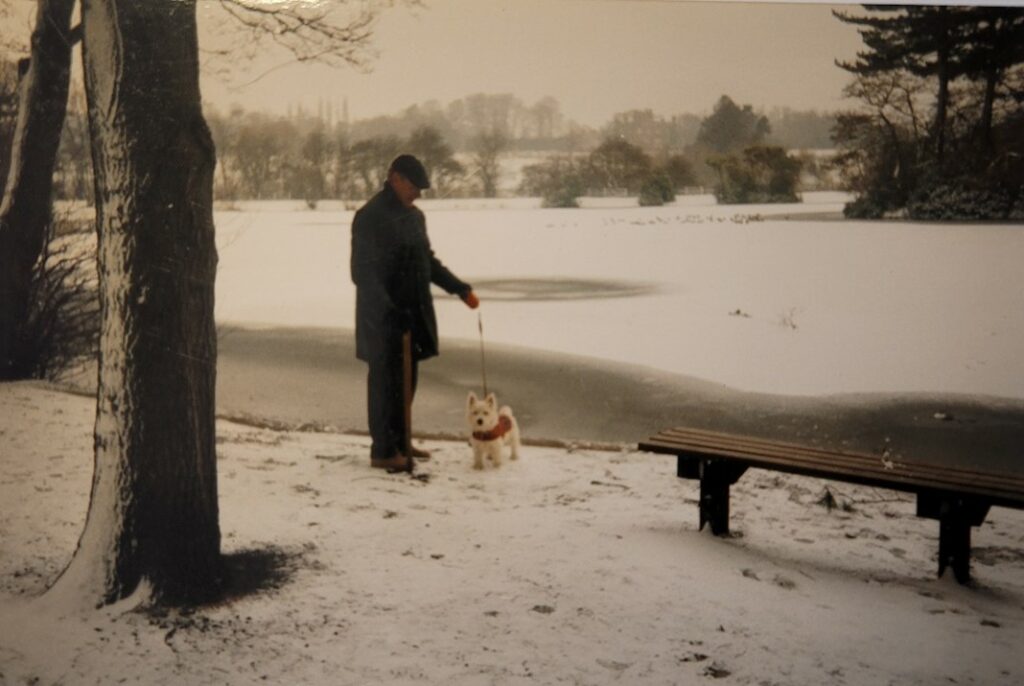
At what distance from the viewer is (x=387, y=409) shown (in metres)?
3.53

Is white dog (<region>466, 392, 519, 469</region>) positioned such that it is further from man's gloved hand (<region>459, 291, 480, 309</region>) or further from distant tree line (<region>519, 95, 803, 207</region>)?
distant tree line (<region>519, 95, 803, 207</region>)

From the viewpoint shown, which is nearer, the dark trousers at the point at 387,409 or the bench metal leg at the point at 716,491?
the bench metal leg at the point at 716,491

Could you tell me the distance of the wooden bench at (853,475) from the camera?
324 centimetres

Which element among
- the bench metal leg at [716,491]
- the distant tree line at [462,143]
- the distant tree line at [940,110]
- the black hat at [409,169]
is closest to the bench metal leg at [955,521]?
the bench metal leg at [716,491]

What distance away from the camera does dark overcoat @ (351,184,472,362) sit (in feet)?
11.4

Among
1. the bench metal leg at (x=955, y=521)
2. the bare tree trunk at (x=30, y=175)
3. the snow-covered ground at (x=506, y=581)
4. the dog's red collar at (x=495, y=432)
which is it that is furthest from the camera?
the dog's red collar at (x=495, y=432)

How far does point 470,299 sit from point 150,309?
103 centimetres

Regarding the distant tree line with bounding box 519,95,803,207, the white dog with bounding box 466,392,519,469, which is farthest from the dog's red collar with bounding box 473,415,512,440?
the distant tree line with bounding box 519,95,803,207

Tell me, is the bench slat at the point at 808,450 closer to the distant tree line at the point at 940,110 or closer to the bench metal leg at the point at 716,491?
the bench metal leg at the point at 716,491

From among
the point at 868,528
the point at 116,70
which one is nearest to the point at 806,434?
the point at 868,528

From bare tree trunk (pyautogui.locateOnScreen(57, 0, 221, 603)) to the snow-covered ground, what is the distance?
0.10m

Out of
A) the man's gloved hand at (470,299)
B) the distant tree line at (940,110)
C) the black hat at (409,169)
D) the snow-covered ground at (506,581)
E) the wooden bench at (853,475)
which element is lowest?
the snow-covered ground at (506,581)

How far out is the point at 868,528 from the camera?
3443 millimetres

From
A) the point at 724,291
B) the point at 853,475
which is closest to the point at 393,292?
the point at 724,291
